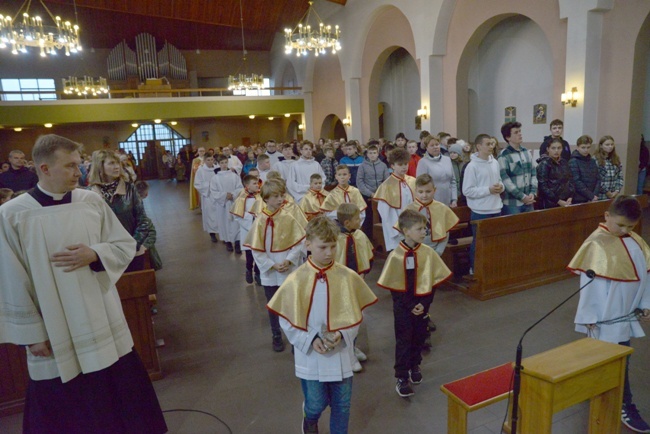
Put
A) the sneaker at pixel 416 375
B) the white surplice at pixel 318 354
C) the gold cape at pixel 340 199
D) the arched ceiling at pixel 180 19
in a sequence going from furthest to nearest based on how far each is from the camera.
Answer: the arched ceiling at pixel 180 19, the gold cape at pixel 340 199, the sneaker at pixel 416 375, the white surplice at pixel 318 354

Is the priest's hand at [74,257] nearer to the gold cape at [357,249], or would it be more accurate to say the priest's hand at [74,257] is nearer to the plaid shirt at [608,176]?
the gold cape at [357,249]

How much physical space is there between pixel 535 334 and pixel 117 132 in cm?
2342

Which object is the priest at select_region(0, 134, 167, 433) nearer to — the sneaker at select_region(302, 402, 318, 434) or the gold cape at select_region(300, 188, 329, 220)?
the sneaker at select_region(302, 402, 318, 434)

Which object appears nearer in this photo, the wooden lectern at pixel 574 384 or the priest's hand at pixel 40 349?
the wooden lectern at pixel 574 384

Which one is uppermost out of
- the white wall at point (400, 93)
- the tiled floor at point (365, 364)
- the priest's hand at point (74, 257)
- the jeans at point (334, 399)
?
the white wall at point (400, 93)

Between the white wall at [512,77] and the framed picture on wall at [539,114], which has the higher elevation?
the white wall at [512,77]

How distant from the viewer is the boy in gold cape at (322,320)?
2711 mm

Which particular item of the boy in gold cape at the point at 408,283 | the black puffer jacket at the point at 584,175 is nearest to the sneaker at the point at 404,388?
the boy in gold cape at the point at 408,283

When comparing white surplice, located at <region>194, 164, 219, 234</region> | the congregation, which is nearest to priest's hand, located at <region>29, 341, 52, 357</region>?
the congregation

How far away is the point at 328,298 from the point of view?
109 inches

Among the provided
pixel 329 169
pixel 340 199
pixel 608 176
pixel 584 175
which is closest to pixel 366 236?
pixel 340 199

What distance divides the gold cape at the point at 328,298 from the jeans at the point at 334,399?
1.13 feet

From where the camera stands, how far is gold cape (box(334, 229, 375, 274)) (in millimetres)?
4090

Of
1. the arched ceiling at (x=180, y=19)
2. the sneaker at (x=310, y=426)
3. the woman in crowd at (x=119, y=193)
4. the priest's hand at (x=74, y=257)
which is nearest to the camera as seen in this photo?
the priest's hand at (x=74, y=257)
